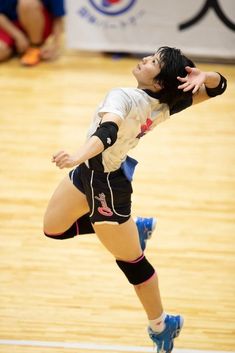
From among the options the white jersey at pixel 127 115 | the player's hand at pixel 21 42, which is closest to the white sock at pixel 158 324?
the white jersey at pixel 127 115

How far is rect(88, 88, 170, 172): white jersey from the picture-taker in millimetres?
2627

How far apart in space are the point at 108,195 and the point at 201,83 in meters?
0.59

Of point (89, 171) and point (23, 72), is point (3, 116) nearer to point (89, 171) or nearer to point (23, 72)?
point (23, 72)

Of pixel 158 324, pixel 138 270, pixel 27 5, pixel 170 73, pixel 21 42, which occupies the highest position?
pixel 170 73

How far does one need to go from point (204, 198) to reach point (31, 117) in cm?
178

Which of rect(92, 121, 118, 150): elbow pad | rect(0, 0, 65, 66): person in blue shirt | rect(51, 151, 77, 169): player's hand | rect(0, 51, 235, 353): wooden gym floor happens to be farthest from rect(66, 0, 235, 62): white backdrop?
rect(51, 151, 77, 169): player's hand

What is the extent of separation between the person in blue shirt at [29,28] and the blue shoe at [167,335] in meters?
4.06

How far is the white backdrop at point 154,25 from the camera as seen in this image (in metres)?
6.43

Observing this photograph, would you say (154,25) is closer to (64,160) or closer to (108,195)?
(108,195)

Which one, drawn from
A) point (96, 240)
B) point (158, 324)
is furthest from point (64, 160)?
point (96, 240)

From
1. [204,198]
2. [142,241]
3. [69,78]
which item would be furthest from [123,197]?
[69,78]

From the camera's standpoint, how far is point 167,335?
3025 millimetres

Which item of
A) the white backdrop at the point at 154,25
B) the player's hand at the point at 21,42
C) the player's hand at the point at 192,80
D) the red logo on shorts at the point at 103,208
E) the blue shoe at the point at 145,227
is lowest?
the player's hand at the point at 21,42

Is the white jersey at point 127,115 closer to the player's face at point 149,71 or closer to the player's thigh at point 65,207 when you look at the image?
the player's face at point 149,71
